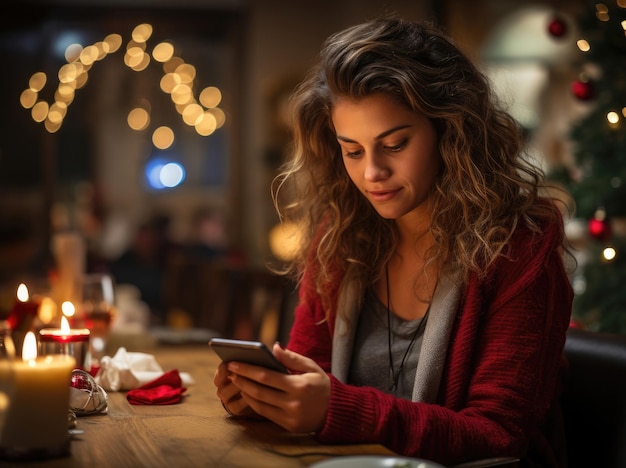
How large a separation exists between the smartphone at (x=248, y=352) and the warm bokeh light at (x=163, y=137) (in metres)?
6.79

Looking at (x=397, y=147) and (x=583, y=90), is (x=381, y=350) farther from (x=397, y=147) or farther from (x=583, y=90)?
(x=583, y=90)

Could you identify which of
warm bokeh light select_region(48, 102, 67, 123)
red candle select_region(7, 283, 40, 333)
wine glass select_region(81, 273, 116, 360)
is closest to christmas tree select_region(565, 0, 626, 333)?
wine glass select_region(81, 273, 116, 360)

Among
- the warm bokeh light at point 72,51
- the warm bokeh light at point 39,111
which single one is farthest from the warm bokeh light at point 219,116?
the warm bokeh light at point 39,111

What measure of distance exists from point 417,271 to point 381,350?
0.57 feet

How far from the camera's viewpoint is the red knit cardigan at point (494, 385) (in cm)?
133

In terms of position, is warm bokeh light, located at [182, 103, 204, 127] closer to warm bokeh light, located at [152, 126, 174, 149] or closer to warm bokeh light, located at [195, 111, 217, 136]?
warm bokeh light, located at [195, 111, 217, 136]

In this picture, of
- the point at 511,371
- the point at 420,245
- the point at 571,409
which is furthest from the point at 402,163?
the point at 571,409

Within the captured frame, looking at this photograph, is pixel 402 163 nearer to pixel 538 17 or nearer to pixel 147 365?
pixel 147 365

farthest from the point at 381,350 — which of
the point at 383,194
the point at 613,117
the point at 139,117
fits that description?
the point at 139,117

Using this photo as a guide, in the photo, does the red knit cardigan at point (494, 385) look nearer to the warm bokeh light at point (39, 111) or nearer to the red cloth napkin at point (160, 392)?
the red cloth napkin at point (160, 392)

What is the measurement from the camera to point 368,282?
6.13ft

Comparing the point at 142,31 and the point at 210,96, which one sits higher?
the point at 142,31

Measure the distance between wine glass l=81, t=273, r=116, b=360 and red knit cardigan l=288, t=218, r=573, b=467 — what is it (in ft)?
2.90

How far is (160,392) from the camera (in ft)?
5.22
